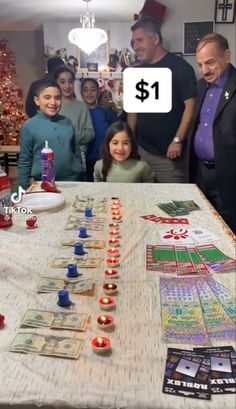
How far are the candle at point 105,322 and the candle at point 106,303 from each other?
0.13 feet

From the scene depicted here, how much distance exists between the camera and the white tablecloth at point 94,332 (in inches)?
22.8

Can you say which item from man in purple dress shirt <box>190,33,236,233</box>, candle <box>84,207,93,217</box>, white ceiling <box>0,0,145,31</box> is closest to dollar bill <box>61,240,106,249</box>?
candle <box>84,207,93,217</box>

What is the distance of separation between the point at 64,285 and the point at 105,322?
0.19 metres

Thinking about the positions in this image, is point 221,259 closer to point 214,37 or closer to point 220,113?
point 220,113

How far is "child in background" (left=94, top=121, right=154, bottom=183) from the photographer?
6.63 feet

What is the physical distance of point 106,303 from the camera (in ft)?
2.67

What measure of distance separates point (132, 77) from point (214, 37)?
0.54 metres

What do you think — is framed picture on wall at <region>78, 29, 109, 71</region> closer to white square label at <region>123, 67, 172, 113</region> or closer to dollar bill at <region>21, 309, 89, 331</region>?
white square label at <region>123, 67, 172, 113</region>

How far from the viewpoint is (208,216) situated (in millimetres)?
1393

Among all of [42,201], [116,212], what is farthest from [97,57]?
[116,212]

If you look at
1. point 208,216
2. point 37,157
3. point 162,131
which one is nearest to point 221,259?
point 208,216

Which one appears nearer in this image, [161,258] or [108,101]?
[161,258]

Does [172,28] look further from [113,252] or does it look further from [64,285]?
[64,285]

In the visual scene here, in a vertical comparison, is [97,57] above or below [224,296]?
above
